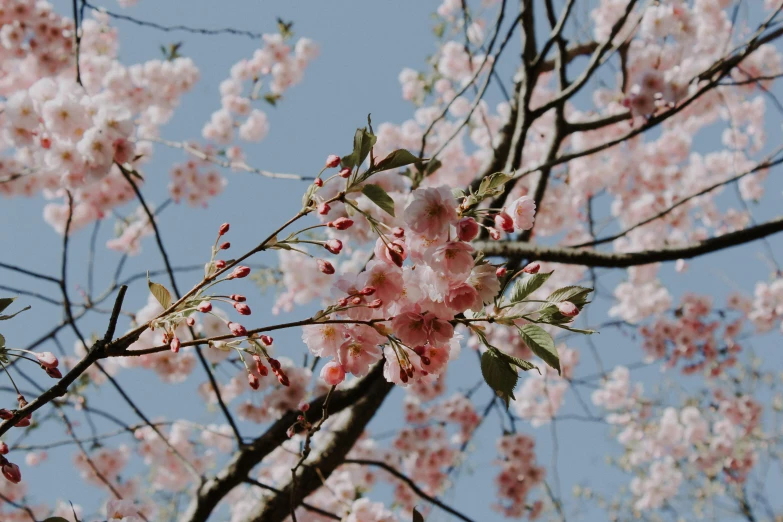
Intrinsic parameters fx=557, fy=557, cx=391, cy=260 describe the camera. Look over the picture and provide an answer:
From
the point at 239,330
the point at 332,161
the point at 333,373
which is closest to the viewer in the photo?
the point at 239,330

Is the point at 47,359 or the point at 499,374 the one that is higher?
→ the point at 499,374

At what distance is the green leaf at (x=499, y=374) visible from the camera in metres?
0.85

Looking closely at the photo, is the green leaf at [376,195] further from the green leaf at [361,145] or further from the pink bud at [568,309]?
the pink bud at [568,309]

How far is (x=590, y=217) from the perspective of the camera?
3945 mm

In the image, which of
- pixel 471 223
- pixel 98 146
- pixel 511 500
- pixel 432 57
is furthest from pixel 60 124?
pixel 511 500

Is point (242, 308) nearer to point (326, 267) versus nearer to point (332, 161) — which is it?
point (326, 267)

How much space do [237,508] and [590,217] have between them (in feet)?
12.7

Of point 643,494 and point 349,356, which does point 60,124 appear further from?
point 643,494

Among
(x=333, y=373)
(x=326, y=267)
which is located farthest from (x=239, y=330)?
(x=333, y=373)

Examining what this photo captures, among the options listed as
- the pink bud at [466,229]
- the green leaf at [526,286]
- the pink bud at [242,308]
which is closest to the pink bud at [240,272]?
the pink bud at [242,308]

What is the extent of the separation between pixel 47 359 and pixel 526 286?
0.74 meters

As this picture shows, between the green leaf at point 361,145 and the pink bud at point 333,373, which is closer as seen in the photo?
the green leaf at point 361,145

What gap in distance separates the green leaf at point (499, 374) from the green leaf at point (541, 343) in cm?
5

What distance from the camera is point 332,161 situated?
2.86 ft
